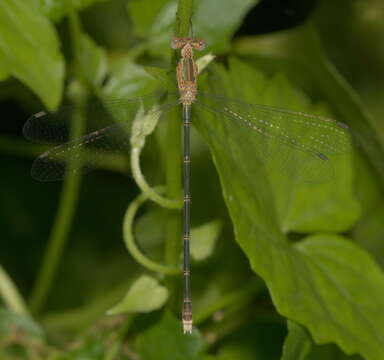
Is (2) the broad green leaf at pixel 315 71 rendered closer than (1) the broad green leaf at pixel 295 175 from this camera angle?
No

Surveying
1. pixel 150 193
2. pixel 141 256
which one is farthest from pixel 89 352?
pixel 150 193

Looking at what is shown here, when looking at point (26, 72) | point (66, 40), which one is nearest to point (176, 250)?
point (26, 72)

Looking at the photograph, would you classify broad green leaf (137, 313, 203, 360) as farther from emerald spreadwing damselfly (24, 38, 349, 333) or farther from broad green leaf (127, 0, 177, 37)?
broad green leaf (127, 0, 177, 37)

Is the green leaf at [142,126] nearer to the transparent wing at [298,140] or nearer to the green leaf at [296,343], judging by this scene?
the transparent wing at [298,140]

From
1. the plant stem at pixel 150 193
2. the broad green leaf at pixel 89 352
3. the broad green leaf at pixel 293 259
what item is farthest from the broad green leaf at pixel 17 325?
the broad green leaf at pixel 293 259

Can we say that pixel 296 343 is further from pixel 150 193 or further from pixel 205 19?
pixel 205 19

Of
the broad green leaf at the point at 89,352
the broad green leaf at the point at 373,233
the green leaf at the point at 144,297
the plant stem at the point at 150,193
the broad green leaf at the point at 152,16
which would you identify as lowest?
the broad green leaf at the point at 373,233

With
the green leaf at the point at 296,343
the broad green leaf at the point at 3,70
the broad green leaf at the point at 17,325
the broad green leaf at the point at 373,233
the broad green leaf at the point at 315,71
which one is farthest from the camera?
the broad green leaf at the point at 373,233

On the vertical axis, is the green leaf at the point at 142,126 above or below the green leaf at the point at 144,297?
above
